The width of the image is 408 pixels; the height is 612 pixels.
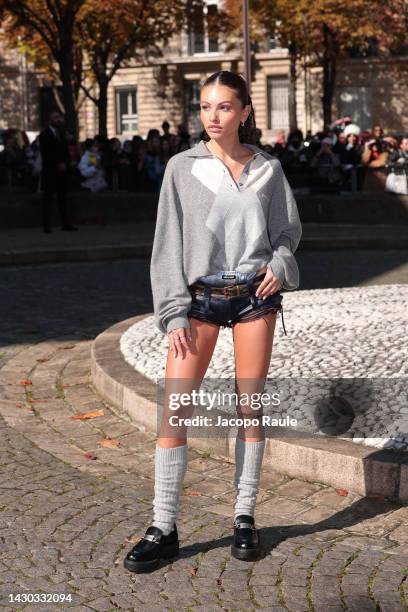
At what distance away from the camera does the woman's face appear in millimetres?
4293

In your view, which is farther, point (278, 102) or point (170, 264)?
point (278, 102)

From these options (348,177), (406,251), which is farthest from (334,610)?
(348,177)

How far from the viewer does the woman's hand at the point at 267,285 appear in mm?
4293

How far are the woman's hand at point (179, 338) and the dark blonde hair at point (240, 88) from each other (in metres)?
0.75

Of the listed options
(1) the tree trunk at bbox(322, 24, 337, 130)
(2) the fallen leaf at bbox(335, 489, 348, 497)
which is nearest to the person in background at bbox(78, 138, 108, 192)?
(2) the fallen leaf at bbox(335, 489, 348, 497)

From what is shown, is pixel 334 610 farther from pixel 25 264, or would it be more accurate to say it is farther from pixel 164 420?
pixel 25 264

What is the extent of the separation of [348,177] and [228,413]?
14933 mm

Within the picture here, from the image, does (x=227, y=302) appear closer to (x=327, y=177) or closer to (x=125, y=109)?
(x=327, y=177)

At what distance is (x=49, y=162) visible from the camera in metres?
17.6

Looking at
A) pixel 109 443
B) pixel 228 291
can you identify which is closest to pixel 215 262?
pixel 228 291

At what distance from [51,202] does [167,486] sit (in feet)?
48.9

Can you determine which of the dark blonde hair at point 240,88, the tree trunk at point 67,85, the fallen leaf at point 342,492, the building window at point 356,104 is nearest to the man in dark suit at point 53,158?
the tree trunk at point 67,85

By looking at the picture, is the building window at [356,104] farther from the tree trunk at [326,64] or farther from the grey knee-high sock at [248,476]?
the grey knee-high sock at [248,476]

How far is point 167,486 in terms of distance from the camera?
4.40 metres
